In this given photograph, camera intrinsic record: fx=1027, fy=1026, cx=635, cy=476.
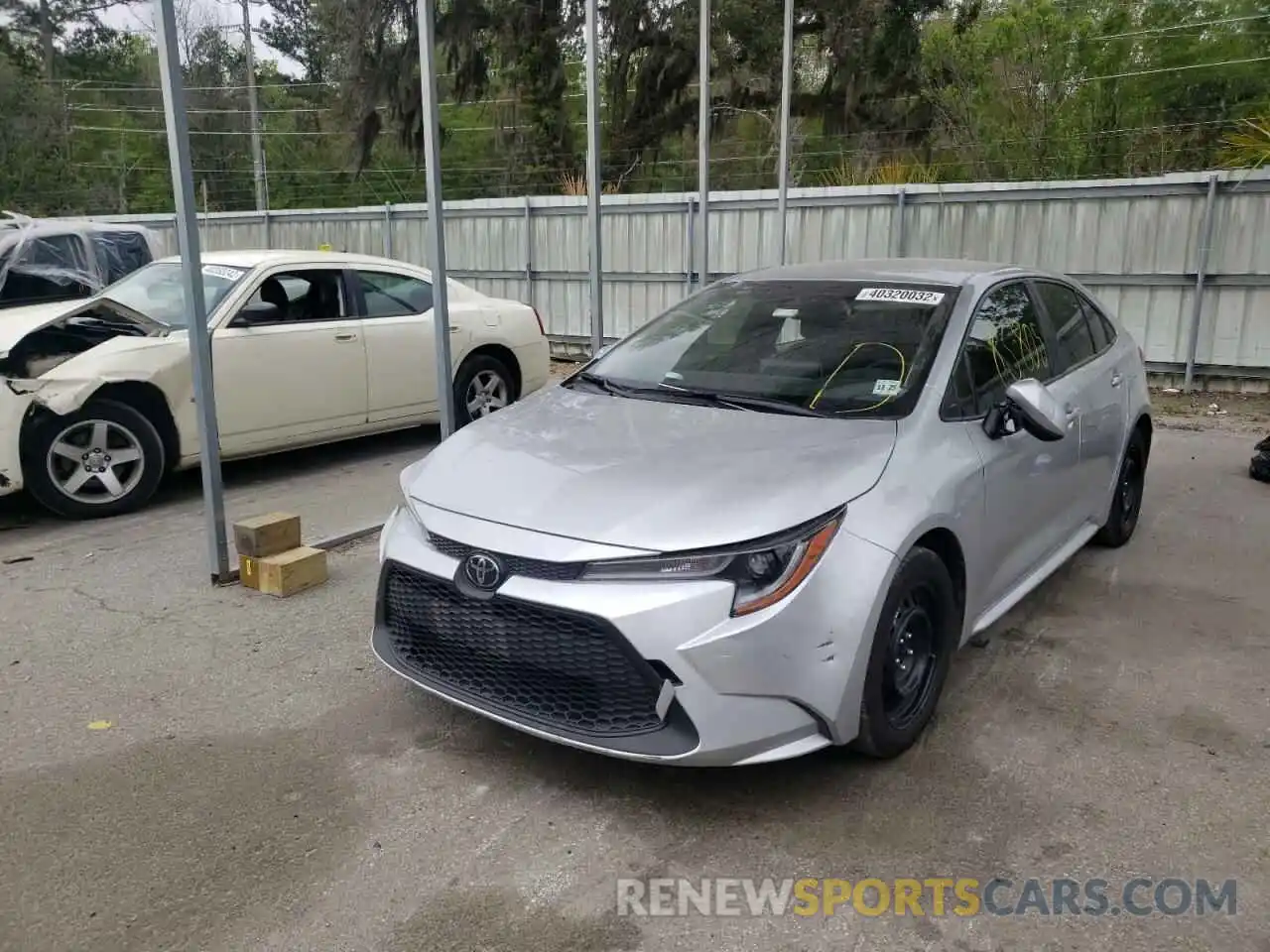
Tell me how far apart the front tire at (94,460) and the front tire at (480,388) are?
2.35 meters

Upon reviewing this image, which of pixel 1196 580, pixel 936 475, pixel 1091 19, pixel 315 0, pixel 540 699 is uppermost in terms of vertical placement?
pixel 315 0

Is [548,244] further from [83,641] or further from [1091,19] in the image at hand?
[1091,19]

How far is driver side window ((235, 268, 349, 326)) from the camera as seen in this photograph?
6.63 m

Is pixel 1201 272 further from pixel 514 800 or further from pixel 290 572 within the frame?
pixel 514 800

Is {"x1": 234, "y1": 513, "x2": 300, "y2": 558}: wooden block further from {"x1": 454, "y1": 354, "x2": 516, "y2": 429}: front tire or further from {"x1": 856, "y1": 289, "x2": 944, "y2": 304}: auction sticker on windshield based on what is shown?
{"x1": 454, "y1": 354, "x2": 516, "y2": 429}: front tire

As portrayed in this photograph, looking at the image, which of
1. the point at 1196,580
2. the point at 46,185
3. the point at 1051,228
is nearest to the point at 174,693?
the point at 1196,580

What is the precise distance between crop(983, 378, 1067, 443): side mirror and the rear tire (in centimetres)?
179

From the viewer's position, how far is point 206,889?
263 cm

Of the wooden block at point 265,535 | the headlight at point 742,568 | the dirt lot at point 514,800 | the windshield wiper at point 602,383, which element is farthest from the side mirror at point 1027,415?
the wooden block at point 265,535

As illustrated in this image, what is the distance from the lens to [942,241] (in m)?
11.1

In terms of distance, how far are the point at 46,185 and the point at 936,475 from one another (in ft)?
86.3

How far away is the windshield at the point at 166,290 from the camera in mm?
6488

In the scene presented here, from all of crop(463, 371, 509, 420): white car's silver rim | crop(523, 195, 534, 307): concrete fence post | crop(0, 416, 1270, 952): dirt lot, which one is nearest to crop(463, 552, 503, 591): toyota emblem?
crop(0, 416, 1270, 952): dirt lot

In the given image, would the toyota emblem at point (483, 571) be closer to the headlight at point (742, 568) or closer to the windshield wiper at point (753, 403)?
the headlight at point (742, 568)
